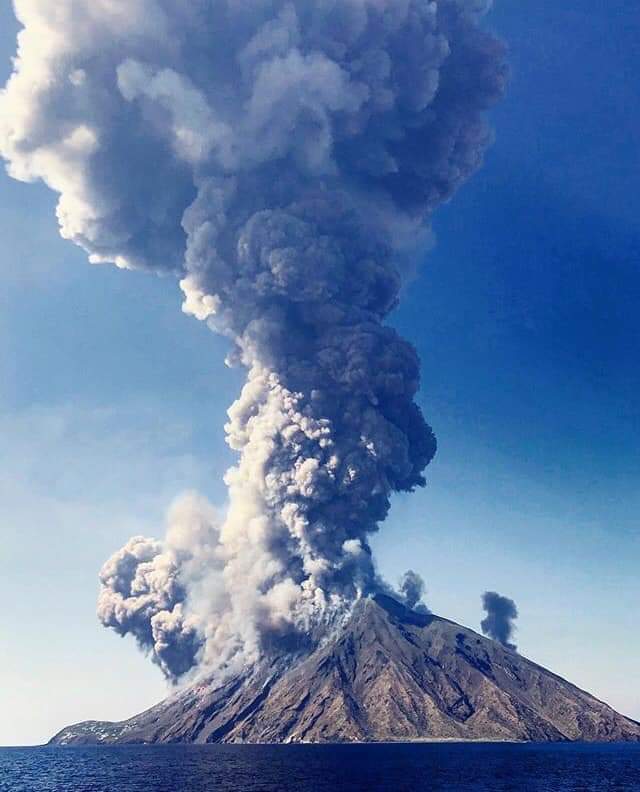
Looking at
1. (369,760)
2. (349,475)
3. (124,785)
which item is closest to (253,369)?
(349,475)

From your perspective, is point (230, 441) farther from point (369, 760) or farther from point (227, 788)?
point (227, 788)

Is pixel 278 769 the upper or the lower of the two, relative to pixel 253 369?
lower

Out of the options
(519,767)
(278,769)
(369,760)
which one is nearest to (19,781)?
(278,769)

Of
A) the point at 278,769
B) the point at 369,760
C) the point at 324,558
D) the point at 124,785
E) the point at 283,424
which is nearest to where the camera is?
the point at 124,785

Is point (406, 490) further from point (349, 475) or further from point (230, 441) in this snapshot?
point (230, 441)

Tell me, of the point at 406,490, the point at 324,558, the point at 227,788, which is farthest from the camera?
the point at 324,558

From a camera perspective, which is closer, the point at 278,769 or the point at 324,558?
the point at 278,769

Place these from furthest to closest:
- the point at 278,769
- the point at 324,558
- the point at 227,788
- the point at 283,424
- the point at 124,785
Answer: the point at 324,558 < the point at 283,424 < the point at 278,769 < the point at 124,785 < the point at 227,788

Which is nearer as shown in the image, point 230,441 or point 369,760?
point 369,760

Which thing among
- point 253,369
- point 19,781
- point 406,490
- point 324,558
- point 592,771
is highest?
point 253,369
